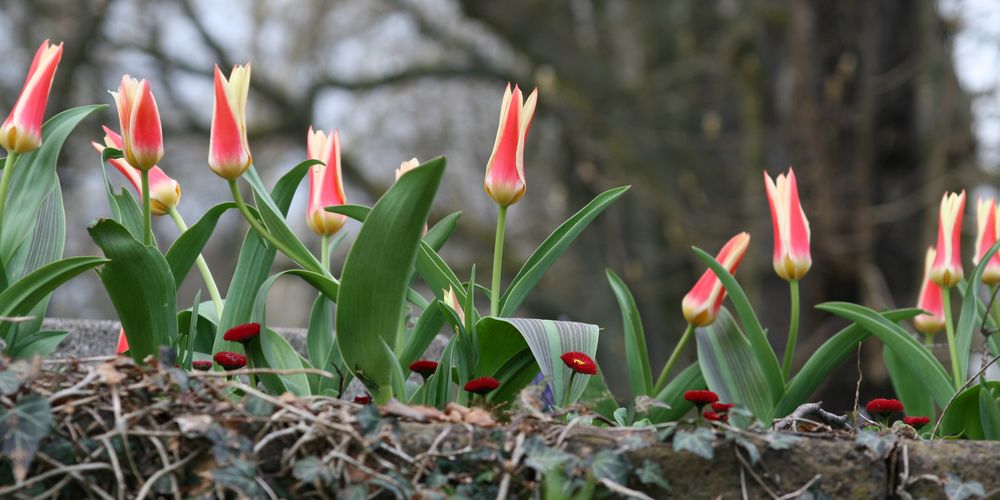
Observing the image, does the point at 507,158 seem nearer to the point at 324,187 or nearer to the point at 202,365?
the point at 324,187

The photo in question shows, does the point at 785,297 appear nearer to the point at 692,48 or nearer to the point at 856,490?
the point at 692,48

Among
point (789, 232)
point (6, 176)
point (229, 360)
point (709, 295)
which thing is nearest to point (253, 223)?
point (229, 360)

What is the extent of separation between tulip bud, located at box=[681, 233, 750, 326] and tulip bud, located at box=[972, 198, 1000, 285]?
0.41 metres

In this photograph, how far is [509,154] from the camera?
152cm

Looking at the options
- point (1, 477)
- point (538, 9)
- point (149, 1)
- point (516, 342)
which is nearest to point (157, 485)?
point (1, 477)

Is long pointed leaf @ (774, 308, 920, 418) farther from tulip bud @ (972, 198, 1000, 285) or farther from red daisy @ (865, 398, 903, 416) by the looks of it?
tulip bud @ (972, 198, 1000, 285)

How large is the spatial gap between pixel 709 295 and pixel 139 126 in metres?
0.90

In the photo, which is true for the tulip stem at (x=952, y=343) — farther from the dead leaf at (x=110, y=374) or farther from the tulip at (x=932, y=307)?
the dead leaf at (x=110, y=374)

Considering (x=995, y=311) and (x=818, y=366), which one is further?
(x=995, y=311)

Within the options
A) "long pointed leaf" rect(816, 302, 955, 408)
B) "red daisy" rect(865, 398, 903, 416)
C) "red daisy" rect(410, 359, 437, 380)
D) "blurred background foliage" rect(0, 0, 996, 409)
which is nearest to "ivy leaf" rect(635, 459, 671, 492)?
"red daisy" rect(410, 359, 437, 380)

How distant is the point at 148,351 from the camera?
1.46 metres

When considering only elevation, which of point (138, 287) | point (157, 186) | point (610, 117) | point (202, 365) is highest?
point (610, 117)

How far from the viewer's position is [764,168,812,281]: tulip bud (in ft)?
5.69

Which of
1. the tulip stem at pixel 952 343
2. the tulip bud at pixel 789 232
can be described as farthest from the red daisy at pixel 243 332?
the tulip stem at pixel 952 343
